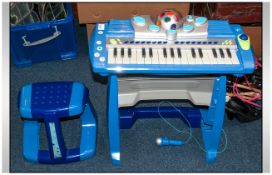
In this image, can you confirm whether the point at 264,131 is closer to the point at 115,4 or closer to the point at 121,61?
the point at 121,61

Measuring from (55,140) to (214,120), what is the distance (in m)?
0.79

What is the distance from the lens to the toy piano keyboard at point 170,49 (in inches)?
56.7

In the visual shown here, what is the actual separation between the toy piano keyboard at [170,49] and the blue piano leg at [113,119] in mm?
72

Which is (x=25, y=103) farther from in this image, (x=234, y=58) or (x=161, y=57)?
(x=234, y=58)

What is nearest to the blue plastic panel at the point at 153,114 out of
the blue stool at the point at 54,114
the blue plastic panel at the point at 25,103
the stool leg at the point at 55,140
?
the blue stool at the point at 54,114

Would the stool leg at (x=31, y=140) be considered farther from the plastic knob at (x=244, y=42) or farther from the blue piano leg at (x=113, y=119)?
the plastic knob at (x=244, y=42)

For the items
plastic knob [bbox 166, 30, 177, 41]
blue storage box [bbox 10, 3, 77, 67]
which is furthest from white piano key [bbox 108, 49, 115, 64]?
blue storage box [bbox 10, 3, 77, 67]

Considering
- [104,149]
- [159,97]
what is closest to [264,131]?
[159,97]

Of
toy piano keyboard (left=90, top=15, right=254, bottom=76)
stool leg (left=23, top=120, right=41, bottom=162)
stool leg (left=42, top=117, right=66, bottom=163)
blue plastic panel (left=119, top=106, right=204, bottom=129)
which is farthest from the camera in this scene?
blue plastic panel (left=119, top=106, right=204, bottom=129)

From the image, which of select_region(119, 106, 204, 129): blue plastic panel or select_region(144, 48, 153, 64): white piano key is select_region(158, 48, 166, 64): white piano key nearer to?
select_region(144, 48, 153, 64): white piano key

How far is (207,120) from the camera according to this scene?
1.88m

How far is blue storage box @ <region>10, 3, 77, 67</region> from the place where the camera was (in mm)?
2273

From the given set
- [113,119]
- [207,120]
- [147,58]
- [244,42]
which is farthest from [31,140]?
[244,42]

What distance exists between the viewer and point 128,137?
78.8 inches
